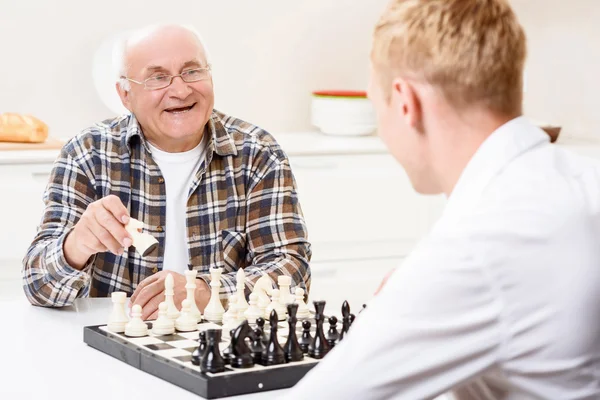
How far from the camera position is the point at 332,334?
176 centimetres

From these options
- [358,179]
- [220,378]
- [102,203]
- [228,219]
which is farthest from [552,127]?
[220,378]

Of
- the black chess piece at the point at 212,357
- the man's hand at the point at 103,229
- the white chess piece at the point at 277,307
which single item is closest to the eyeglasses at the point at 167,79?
the man's hand at the point at 103,229

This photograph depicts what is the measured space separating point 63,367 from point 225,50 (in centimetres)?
273

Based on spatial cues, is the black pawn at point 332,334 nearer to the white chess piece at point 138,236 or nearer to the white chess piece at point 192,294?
the white chess piece at point 192,294

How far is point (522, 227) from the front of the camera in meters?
1.14

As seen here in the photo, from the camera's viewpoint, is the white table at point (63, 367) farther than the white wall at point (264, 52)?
No

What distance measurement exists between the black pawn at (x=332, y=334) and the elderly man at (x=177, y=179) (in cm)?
61

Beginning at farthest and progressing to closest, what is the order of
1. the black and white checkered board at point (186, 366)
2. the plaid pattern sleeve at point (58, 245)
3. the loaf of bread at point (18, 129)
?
1. the loaf of bread at point (18, 129)
2. the plaid pattern sleeve at point (58, 245)
3. the black and white checkered board at point (186, 366)

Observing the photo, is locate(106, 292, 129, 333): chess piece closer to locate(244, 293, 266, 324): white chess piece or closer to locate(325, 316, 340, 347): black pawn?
locate(244, 293, 266, 324): white chess piece

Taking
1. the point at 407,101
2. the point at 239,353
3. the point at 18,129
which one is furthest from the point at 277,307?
the point at 18,129

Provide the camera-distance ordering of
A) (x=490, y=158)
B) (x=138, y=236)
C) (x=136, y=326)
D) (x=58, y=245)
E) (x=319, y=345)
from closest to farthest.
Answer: (x=490, y=158), (x=319, y=345), (x=136, y=326), (x=138, y=236), (x=58, y=245)

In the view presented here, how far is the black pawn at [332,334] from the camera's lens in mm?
1750

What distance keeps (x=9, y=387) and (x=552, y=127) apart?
304cm

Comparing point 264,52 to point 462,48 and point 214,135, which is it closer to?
point 214,135
